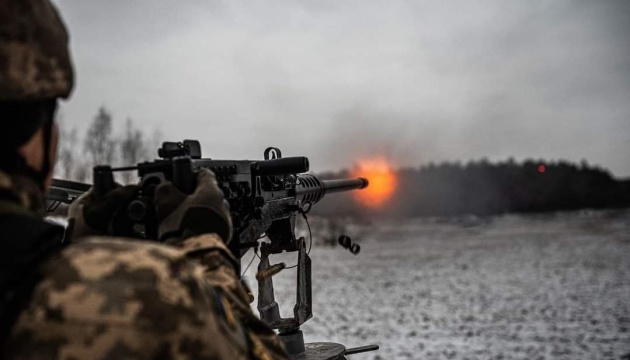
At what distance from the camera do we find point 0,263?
4.23 ft

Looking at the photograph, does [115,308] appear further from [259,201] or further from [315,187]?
[315,187]

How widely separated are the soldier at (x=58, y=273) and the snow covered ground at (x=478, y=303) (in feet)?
30.1

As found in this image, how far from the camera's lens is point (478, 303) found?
14.8m

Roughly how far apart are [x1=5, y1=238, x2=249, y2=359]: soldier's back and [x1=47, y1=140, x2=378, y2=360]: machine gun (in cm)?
88

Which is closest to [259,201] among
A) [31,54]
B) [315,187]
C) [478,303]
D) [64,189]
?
[315,187]

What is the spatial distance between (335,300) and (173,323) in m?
15.1

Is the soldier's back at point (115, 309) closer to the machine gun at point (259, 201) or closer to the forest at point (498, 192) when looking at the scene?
the machine gun at point (259, 201)

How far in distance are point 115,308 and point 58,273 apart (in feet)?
0.50

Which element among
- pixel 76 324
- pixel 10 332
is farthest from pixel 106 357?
pixel 10 332

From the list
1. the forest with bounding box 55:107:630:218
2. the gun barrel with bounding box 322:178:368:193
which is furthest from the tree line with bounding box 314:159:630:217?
the gun barrel with bounding box 322:178:368:193

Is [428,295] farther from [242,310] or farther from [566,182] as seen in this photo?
[566,182]

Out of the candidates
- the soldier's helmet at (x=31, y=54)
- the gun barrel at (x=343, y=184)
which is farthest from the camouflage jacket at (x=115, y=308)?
the gun barrel at (x=343, y=184)

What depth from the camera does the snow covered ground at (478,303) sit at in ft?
35.2

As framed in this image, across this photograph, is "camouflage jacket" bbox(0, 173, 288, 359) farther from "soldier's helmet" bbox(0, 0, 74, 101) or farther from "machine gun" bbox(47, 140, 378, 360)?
"machine gun" bbox(47, 140, 378, 360)
